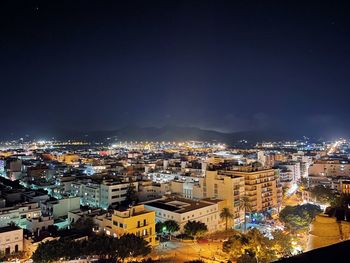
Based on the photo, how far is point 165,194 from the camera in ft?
80.2

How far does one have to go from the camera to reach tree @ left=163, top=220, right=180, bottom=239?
54.1ft

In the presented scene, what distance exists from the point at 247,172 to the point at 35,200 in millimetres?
14408

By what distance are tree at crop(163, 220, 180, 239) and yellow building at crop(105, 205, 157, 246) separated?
1161 millimetres

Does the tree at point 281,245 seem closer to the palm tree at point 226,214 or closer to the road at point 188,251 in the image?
the road at point 188,251

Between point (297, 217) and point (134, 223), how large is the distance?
912 cm

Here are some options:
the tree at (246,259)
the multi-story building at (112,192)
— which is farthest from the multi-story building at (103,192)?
the tree at (246,259)

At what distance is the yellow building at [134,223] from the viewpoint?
1457 cm

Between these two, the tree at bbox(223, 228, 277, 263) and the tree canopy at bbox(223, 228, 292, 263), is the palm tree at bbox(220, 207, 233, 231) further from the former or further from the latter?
the tree at bbox(223, 228, 277, 263)

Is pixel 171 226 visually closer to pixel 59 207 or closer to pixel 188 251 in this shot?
pixel 188 251

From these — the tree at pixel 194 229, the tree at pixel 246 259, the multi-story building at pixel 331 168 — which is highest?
the multi-story building at pixel 331 168

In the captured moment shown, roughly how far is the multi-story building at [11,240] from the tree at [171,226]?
22.5ft

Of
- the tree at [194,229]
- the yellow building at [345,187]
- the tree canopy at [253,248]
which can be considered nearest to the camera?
the tree canopy at [253,248]

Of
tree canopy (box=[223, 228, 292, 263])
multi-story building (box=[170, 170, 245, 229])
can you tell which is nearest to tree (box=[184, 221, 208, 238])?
tree canopy (box=[223, 228, 292, 263])

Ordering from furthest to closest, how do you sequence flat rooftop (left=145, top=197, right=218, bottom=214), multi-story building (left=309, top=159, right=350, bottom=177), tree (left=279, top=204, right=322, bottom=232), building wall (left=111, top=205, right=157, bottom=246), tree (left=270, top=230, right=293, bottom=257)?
multi-story building (left=309, top=159, right=350, bottom=177)
flat rooftop (left=145, top=197, right=218, bottom=214)
tree (left=279, top=204, right=322, bottom=232)
building wall (left=111, top=205, right=157, bottom=246)
tree (left=270, top=230, right=293, bottom=257)
